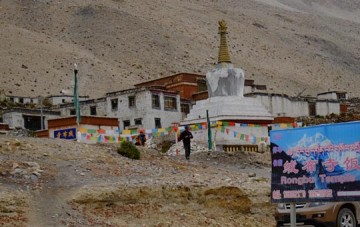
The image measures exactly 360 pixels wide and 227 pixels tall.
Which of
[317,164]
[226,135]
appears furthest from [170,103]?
[317,164]

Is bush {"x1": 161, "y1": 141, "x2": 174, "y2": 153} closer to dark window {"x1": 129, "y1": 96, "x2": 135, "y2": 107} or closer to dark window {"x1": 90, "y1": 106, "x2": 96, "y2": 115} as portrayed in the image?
dark window {"x1": 129, "y1": 96, "x2": 135, "y2": 107}

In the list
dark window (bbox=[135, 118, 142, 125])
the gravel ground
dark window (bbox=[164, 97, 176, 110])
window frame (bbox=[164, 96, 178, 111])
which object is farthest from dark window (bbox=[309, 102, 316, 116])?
the gravel ground

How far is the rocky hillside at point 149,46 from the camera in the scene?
98000mm

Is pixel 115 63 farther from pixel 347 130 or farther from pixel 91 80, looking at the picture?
pixel 347 130

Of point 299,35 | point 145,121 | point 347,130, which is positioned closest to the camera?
point 347,130

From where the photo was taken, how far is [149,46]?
11794 centimetres

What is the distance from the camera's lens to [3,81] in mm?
87562

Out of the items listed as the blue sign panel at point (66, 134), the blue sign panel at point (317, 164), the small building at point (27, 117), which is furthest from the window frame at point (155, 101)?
the blue sign panel at point (317, 164)

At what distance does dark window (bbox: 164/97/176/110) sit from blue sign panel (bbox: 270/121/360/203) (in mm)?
42105

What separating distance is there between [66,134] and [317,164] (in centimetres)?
2861

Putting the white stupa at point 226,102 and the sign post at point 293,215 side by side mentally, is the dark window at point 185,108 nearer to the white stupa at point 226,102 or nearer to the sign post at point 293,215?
the white stupa at point 226,102

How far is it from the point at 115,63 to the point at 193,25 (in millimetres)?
33773

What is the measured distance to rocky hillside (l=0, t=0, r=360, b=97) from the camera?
98.0 m

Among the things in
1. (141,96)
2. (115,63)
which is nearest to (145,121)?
(141,96)
